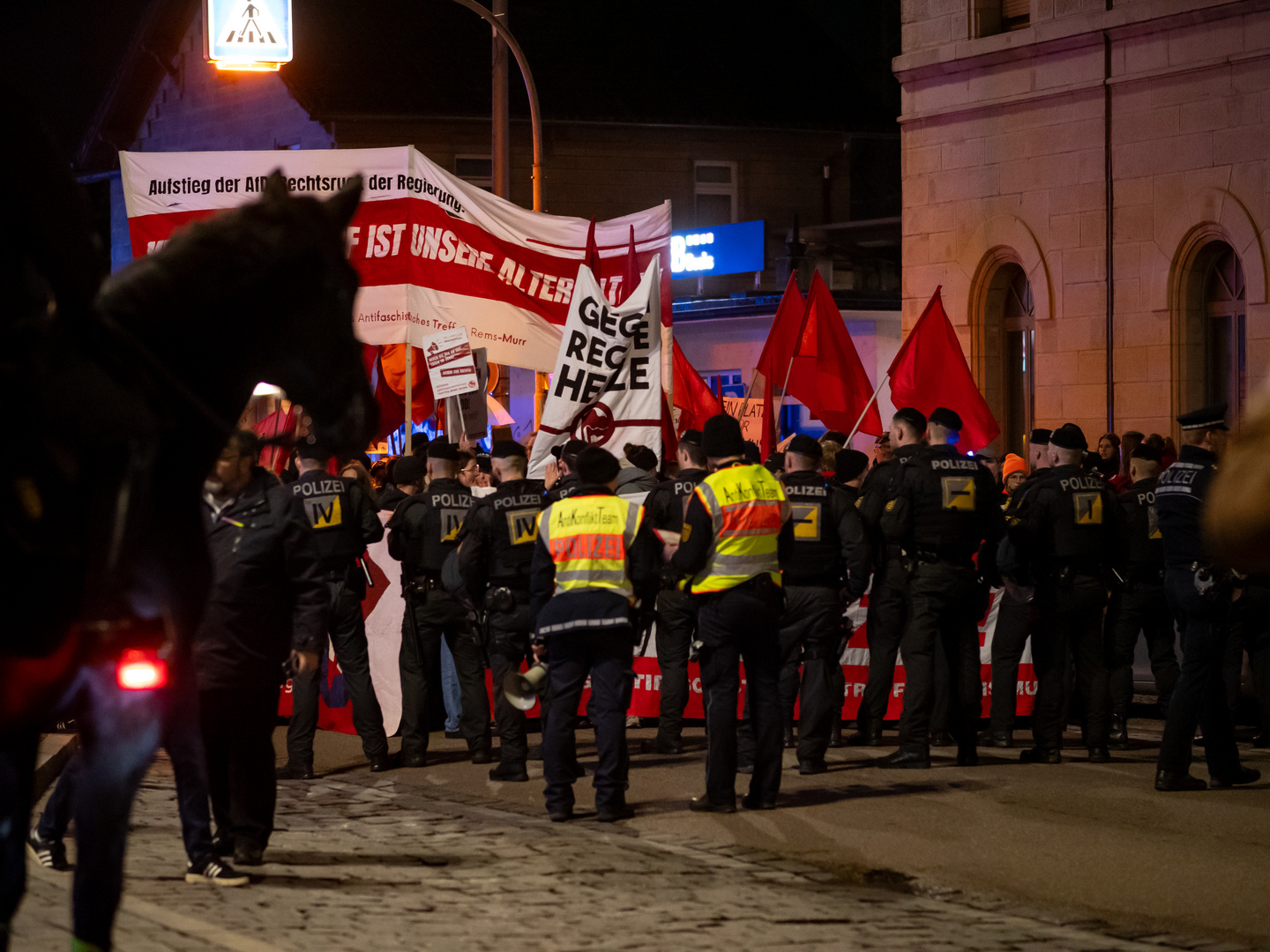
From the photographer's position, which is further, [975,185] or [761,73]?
[761,73]

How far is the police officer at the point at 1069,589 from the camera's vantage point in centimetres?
1102

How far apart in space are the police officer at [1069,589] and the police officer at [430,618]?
369cm

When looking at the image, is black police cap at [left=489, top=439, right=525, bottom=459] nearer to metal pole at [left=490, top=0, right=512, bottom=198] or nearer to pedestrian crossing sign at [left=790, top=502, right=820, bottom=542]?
pedestrian crossing sign at [left=790, top=502, right=820, bottom=542]

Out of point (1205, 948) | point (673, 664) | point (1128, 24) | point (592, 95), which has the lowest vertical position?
point (1205, 948)

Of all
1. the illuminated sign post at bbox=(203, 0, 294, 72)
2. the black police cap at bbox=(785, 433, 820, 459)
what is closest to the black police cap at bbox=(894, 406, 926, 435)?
the black police cap at bbox=(785, 433, 820, 459)

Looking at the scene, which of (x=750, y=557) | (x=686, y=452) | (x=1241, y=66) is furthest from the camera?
(x=1241, y=66)

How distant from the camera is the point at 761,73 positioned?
41688mm

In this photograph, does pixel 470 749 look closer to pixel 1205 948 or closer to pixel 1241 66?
pixel 1205 948

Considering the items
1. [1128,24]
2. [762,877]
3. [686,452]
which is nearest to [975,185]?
[1128,24]

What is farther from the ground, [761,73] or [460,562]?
[761,73]

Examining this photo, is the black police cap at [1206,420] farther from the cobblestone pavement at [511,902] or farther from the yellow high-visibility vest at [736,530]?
the cobblestone pavement at [511,902]

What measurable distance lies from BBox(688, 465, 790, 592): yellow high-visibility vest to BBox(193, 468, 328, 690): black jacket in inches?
98.8

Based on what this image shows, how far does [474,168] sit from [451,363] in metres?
25.1

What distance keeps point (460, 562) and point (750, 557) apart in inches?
89.3
